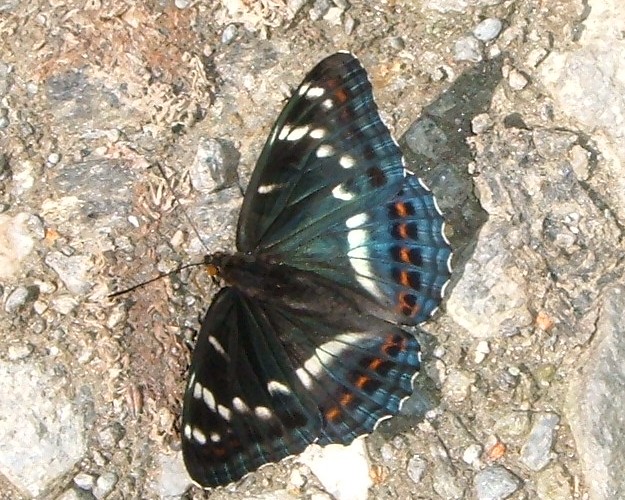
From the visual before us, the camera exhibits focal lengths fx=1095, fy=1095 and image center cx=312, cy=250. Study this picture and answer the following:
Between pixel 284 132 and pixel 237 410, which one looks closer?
pixel 237 410

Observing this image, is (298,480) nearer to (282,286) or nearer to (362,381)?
(362,381)

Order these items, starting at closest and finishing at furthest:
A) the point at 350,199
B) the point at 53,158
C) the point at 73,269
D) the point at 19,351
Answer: the point at 350,199
the point at 19,351
the point at 73,269
the point at 53,158

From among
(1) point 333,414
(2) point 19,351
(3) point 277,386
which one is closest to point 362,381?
(1) point 333,414

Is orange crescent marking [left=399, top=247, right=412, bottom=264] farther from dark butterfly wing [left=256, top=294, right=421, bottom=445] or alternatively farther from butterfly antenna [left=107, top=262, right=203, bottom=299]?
butterfly antenna [left=107, top=262, right=203, bottom=299]

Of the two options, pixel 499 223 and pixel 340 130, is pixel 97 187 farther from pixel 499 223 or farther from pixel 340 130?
pixel 499 223

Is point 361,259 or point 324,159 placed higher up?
point 324,159

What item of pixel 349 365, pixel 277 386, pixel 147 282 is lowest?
pixel 349 365

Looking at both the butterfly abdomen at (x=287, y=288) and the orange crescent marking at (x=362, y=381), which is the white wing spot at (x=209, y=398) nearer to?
the butterfly abdomen at (x=287, y=288)
